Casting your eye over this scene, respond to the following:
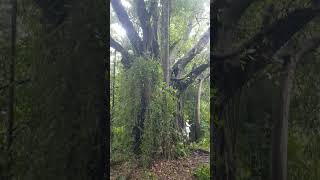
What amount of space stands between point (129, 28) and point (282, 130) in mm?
6258

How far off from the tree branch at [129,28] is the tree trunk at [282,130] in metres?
5.94

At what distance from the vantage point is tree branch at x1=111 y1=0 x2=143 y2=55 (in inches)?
302

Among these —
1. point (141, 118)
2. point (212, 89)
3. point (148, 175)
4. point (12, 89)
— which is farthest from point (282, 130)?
point (141, 118)

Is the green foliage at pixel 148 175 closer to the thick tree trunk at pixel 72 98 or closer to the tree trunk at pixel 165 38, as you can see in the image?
the tree trunk at pixel 165 38

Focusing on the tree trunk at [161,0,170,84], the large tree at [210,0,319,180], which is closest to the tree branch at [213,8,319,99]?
the large tree at [210,0,319,180]

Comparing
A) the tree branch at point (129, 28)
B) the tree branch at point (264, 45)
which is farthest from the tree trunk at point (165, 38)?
the tree branch at point (264, 45)

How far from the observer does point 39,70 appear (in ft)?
6.34

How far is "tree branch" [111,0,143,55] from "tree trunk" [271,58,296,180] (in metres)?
5.94

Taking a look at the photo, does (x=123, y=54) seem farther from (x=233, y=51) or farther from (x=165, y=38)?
(x=233, y=51)

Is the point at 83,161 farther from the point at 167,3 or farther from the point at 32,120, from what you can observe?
the point at 167,3

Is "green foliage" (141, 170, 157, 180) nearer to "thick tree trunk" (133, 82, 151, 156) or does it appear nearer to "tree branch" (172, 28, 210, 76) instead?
"thick tree trunk" (133, 82, 151, 156)

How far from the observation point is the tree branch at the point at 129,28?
Answer: 767 cm

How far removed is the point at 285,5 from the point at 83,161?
1.50 metres

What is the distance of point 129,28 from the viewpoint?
305 inches
